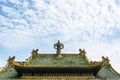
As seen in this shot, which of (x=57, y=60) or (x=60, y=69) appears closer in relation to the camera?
(x=60, y=69)

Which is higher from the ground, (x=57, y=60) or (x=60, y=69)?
(x=57, y=60)

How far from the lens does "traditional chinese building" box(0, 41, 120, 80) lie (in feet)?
84.2

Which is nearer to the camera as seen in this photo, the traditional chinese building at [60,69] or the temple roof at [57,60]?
the traditional chinese building at [60,69]

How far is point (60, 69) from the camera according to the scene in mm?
25609

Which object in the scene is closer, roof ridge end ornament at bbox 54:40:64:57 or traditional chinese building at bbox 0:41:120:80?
traditional chinese building at bbox 0:41:120:80

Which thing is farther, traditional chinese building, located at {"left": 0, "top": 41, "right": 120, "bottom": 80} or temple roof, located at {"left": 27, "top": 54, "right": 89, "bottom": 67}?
temple roof, located at {"left": 27, "top": 54, "right": 89, "bottom": 67}

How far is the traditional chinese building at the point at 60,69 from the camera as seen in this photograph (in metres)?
25.7

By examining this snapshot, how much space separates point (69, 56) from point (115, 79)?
723 centimetres

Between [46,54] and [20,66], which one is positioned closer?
[20,66]

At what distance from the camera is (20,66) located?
25734mm

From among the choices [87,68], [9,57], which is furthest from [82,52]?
[9,57]

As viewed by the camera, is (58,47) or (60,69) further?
(58,47)

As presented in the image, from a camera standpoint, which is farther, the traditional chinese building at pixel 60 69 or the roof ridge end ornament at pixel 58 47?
the roof ridge end ornament at pixel 58 47

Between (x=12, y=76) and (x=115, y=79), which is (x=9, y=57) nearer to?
(x=12, y=76)
